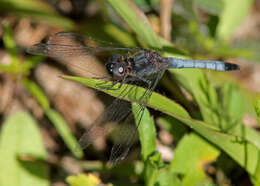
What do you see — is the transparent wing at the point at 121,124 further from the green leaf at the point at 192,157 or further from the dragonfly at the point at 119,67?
the green leaf at the point at 192,157

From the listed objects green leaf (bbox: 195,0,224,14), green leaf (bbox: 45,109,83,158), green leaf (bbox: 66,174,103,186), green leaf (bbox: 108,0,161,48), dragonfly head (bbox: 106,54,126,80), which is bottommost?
green leaf (bbox: 66,174,103,186)

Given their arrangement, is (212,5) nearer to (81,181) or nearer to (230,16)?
(230,16)

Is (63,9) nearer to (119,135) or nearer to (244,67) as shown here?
(119,135)

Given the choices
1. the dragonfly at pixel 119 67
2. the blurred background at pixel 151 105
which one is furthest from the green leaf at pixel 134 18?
the dragonfly at pixel 119 67

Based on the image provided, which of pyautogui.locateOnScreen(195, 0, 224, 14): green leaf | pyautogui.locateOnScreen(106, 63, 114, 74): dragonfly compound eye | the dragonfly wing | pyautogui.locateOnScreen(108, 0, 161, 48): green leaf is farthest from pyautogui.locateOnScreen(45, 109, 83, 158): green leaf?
pyautogui.locateOnScreen(195, 0, 224, 14): green leaf

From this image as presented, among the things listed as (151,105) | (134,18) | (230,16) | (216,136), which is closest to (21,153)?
(151,105)

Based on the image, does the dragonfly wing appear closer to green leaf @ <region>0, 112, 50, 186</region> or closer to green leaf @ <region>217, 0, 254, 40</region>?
green leaf @ <region>0, 112, 50, 186</region>

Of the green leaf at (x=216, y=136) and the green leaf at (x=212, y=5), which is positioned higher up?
the green leaf at (x=212, y=5)
